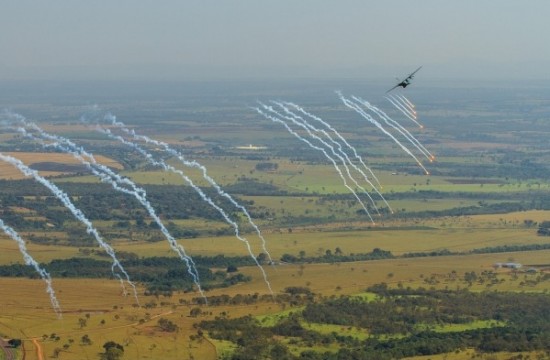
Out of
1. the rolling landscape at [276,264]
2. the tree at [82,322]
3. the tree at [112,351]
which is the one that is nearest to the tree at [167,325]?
the rolling landscape at [276,264]

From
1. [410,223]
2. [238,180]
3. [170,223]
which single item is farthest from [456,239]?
[238,180]

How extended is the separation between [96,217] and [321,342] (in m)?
55.8

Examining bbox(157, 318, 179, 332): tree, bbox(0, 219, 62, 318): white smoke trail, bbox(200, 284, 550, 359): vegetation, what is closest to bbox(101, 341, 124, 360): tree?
bbox(157, 318, 179, 332): tree

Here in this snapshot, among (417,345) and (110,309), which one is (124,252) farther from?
(417,345)

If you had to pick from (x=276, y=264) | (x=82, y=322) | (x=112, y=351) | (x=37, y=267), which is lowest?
(x=276, y=264)

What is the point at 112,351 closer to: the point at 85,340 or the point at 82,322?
the point at 85,340

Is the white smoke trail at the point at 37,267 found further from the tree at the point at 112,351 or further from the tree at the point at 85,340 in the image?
the tree at the point at 112,351

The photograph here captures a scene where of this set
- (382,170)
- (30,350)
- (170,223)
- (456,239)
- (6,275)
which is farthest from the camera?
(382,170)

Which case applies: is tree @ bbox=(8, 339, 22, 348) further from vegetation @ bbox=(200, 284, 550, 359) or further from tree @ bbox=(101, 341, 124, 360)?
vegetation @ bbox=(200, 284, 550, 359)

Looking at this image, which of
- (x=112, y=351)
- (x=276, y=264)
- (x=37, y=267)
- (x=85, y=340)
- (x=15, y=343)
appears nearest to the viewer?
(x=112, y=351)

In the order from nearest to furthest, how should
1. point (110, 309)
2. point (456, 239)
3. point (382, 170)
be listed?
1. point (110, 309)
2. point (456, 239)
3. point (382, 170)

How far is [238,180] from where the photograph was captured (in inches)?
5984

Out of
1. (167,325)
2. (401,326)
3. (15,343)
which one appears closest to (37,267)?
(167,325)

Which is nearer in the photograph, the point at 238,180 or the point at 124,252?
the point at 124,252
